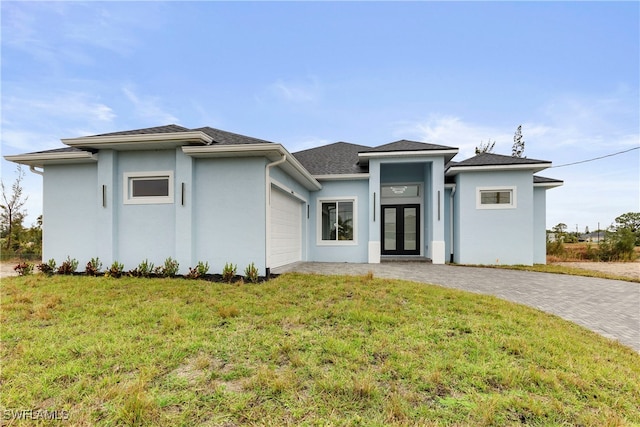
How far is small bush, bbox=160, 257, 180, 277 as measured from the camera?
24.0 ft

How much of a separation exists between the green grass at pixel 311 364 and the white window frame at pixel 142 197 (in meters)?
3.36

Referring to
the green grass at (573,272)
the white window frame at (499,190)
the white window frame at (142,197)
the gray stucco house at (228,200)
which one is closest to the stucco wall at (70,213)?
the gray stucco house at (228,200)

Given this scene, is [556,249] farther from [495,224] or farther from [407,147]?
[407,147]

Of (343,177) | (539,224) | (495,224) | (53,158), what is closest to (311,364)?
(343,177)

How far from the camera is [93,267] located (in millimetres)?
7680

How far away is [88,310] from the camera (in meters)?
4.61

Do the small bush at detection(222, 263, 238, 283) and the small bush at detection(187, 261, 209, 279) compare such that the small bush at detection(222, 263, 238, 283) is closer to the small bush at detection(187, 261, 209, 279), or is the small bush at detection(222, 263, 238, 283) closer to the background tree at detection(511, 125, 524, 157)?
the small bush at detection(187, 261, 209, 279)

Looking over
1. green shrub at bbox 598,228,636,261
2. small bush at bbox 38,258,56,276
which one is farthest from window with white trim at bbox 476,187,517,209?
small bush at bbox 38,258,56,276

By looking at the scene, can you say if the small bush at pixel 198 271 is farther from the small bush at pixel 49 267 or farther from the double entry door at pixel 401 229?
the double entry door at pixel 401 229

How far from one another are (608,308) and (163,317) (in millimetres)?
7992

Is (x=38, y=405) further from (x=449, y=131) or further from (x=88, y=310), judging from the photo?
(x=449, y=131)

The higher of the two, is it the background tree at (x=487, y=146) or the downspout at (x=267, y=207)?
the background tree at (x=487, y=146)

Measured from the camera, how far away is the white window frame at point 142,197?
771cm

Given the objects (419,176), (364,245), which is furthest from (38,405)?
(419,176)
